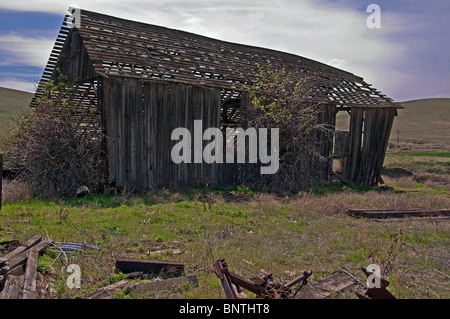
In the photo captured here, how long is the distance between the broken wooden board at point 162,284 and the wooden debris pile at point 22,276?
0.99m

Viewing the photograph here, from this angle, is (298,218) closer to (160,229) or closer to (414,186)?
(160,229)

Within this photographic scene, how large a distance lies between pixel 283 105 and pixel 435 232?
22.6 feet

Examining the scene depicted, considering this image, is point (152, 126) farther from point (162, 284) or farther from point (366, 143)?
point (366, 143)

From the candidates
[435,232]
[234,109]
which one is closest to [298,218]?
[435,232]

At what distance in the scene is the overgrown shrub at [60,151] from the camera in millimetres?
9602

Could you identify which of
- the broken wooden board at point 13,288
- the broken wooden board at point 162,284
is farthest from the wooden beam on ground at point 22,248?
the broken wooden board at point 162,284

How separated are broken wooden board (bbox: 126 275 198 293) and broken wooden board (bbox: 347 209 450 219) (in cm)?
583

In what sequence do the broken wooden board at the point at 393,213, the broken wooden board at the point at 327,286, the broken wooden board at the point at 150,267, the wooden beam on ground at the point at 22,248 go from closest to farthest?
the broken wooden board at the point at 327,286, the wooden beam on ground at the point at 22,248, the broken wooden board at the point at 150,267, the broken wooden board at the point at 393,213

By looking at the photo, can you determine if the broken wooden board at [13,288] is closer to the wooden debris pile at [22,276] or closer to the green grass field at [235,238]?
the wooden debris pile at [22,276]

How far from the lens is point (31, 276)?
4.02 meters

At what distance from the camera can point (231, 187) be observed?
12.8m

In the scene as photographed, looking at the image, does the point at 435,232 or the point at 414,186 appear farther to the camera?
the point at 414,186

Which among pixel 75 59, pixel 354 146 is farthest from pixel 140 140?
pixel 354 146
